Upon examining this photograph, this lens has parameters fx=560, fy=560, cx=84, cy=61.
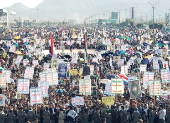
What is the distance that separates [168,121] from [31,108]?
485cm

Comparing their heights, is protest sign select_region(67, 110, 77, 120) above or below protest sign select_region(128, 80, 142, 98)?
below

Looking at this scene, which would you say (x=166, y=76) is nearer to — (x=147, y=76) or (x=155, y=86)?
(x=147, y=76)

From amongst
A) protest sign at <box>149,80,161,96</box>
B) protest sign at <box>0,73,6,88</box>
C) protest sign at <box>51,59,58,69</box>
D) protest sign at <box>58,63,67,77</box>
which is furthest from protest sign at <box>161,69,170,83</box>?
protest sign at <box>51,59,58,69</box>

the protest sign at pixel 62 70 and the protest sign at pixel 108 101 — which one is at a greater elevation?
the protest sign at pixel 62 70

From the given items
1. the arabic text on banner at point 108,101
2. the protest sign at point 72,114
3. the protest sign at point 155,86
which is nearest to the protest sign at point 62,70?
the protest sign at point 155,86

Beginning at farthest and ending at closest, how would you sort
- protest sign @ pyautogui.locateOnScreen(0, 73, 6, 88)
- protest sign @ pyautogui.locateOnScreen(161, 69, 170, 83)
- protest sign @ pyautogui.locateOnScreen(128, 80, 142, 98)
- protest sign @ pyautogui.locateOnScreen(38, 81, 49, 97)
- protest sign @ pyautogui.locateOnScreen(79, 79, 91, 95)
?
protest sign @ pyautogui.locateOnScreen(161, 69, 170, 83), protest sign @ pyautogui.locateOnScreen(0, 73, 6, 88), protest sign @ pyautogui.locateOnScreen(79, 79, 91, 95), protest sign @ pyautogui.locateOnScreen(38, 81, 49, 97), protest sign @ pyautogui.locateOnScreen(128, 80, 142, 98)

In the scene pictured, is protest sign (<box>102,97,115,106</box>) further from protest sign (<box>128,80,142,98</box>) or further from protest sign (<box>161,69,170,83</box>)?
protest sign (<box>161,69,170,83</box>)

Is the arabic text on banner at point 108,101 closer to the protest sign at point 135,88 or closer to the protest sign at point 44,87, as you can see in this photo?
the protest sign at point 135,88

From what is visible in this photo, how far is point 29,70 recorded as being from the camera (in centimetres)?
2727

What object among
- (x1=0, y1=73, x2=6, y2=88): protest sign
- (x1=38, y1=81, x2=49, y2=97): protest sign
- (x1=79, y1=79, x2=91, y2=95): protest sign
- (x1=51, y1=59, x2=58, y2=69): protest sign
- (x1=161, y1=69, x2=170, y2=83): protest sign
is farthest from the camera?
(x1=51, y1=59, x2=58, y2=69): protest sign

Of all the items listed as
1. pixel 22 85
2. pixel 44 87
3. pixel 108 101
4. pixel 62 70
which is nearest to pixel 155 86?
pixel 108 101

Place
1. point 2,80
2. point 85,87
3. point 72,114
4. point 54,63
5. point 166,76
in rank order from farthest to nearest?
1. point 54,63
2. point 166,76
3. point 2,80
4. point 85,87
5. point 72,114

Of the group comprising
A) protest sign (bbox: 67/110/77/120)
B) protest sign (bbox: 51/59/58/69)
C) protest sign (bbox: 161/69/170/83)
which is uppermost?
protest sign (bbox: 51/59/58/69)

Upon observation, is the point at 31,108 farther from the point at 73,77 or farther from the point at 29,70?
the point at 73,77
